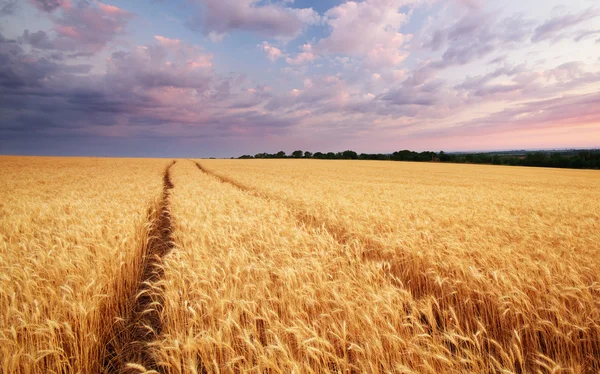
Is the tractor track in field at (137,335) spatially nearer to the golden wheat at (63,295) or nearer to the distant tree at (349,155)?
the golden wheat at (63,295)

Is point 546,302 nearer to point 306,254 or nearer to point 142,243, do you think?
point 306,254

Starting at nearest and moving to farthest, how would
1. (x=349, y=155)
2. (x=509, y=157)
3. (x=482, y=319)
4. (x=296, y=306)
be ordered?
(x=296, y=306)
(x=482, y=319)
(x=509, y=157)
(x=349, y=155)

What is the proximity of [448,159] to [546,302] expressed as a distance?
9783cm

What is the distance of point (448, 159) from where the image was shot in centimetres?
8825

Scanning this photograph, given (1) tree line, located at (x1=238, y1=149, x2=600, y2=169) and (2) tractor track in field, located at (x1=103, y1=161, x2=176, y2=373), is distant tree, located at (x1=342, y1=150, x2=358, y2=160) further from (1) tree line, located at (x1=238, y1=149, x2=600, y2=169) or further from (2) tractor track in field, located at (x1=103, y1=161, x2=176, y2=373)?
(2) tractor track in field, located at (x1=103, y1=161, x2=176, y2=373)

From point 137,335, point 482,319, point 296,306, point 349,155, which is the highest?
point 349,155

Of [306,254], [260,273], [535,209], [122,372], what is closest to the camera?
[122,372]

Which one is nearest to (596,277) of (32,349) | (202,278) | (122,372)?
(202,278)

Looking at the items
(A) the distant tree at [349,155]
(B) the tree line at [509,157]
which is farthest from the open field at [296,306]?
(A) the distant tree at [349,155]

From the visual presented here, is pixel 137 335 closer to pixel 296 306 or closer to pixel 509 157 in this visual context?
pixel 296 306

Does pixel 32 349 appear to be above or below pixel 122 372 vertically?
above

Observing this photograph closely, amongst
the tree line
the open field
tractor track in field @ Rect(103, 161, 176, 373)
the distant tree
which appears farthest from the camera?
the distant tree

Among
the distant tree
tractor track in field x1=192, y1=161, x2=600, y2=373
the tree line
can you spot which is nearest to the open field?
tractor track in field x1=192, y1=161, x2=600, y2=373

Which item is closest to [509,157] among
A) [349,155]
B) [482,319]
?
[349,155]
